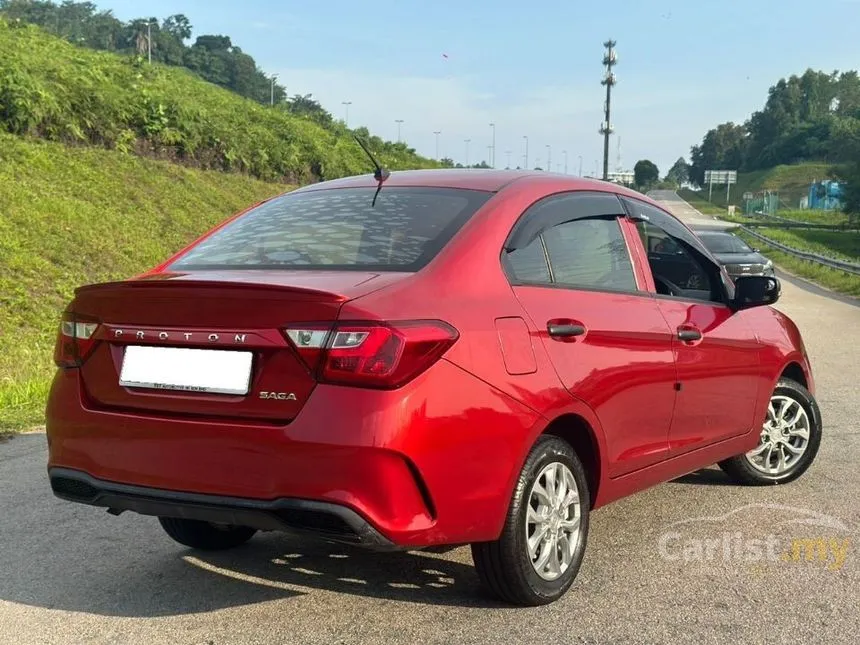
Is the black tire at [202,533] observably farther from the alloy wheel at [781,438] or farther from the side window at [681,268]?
the alloy wheel at [781,438]

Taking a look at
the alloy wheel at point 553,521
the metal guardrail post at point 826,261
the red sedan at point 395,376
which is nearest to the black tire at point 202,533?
the red sedan at point 395,376

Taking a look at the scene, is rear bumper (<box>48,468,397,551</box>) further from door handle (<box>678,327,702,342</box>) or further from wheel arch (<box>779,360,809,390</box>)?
wheel arch (<box>779,360,809,390</box>)

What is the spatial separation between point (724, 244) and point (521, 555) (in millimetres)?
20108

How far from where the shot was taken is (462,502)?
135 inches

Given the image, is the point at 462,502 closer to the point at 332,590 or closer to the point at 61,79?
the point at 332,590

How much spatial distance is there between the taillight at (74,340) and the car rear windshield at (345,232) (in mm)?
489

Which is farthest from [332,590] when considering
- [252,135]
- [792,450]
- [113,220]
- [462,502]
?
[252,135]

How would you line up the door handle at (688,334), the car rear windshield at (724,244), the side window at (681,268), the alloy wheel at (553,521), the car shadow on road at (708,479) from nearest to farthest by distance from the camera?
the alloy wheel at (553,521)
the door handle at (688,334)
the side window at (681,268)
the car shadow on road at (708,479)
the car rear windshield at (724,244)

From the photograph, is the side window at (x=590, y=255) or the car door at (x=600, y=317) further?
the side window at (x=590, y=255)

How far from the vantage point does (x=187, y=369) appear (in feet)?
11.3

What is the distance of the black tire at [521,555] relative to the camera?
12.0 ft

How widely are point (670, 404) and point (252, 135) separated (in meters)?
26.7

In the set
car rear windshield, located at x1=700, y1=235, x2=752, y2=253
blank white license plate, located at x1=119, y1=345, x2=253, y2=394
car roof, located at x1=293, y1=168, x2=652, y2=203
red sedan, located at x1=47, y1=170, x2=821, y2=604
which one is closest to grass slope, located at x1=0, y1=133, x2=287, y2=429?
car roof, located at x1=293, y1=168, x2=652, y2=203

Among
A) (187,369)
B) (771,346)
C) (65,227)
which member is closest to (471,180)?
(187,369)
